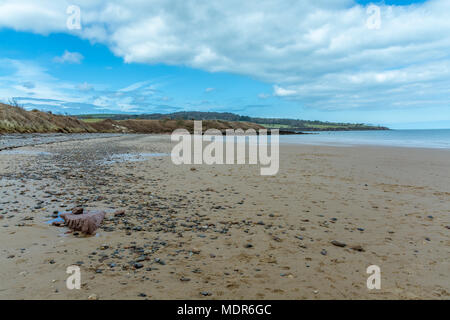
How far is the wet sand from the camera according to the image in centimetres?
366

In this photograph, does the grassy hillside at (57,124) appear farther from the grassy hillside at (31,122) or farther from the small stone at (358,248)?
the small stone at (358,248)

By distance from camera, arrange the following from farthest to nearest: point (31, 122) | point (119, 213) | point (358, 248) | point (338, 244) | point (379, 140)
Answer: point (31, 122)
point (379, 140)
point (119, 213)
point (338, 244)
point (358, 248)

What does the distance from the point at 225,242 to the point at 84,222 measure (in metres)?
2.99

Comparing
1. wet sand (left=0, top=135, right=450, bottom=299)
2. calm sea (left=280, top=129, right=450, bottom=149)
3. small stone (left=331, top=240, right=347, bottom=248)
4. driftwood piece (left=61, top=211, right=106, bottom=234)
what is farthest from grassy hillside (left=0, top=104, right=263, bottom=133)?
small stone (left=331, top=240, right=347, bottom=248)

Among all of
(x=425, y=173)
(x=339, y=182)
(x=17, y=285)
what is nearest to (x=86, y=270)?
(x=17, y=285)

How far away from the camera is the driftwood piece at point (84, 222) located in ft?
17.8

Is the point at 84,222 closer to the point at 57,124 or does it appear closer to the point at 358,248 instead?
the point at 358,248

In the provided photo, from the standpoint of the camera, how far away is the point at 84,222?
18.0ft

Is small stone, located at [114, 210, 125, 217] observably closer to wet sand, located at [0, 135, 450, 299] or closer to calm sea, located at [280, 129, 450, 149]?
wet sand, located at [0, 135, 450, 299]

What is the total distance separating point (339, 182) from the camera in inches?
449

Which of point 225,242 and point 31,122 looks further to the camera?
point 31,122

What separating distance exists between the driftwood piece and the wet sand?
0.55 feet

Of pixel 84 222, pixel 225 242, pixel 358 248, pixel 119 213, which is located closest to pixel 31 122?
pixel 119 213

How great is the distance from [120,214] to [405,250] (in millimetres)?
6258
